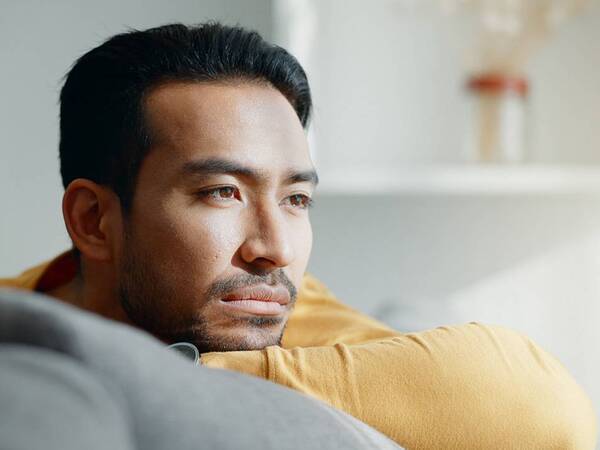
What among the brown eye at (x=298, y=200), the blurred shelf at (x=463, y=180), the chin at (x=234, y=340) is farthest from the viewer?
the blurred shelf at (x=463, y=180)

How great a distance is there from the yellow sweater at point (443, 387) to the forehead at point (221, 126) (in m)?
0.34

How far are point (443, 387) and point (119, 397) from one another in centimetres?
43

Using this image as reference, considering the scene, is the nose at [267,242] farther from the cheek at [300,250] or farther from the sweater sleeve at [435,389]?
the sweater sleeve at [435,389]

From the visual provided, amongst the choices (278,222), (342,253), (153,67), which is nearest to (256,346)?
(278,222)

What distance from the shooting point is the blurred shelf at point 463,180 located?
2.40m

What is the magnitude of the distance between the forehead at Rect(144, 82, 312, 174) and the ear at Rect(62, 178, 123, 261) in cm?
12

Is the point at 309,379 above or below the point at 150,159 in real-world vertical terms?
below

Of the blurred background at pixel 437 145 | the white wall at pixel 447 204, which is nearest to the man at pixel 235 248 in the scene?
the blurred background at pixel 437 145

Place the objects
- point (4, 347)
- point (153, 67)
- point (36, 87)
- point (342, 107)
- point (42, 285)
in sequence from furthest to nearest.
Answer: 1. point (342, 107)
2. point (36, 87)
3. point (42, 285)
4. point (153, 67)
5. point (4, 347)

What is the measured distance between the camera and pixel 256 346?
112 centimetres

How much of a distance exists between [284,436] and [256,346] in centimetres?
51

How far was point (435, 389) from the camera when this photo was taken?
2.84 ft

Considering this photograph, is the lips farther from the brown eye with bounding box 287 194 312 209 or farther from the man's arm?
the man's arm

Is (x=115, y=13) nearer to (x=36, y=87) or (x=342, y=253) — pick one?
(x=36, y=87)
